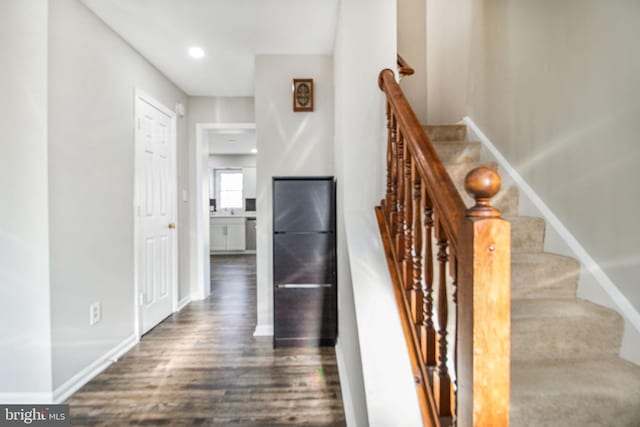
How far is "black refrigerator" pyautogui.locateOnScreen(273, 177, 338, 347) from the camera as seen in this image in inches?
105

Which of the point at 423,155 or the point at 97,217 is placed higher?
the point at 423,155

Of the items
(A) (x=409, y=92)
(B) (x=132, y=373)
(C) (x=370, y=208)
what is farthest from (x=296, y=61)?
(B) (x=132, y=373)

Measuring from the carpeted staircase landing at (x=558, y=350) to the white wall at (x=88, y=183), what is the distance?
2.41 m

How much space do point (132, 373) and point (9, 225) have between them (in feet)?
3.99

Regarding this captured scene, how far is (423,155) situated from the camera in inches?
45.6

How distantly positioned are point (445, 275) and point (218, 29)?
254cm

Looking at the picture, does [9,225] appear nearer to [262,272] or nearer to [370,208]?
[262,272]

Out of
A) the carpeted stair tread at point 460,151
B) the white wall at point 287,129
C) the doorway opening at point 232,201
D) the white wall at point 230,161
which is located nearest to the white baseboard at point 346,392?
the white wall at point 287,129

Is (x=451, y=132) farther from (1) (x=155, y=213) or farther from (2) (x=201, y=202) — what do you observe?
(2) (x=201, y=202)

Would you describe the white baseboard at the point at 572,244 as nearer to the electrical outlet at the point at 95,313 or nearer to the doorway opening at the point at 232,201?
the electrical outlet at the point at 95,313

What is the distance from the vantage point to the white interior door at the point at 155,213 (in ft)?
9.64

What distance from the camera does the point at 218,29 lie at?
2.59 m

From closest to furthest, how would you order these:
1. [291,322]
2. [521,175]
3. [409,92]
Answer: [521,175] < [291,322] < [409,92]

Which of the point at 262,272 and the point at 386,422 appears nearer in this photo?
the point at 386,422
